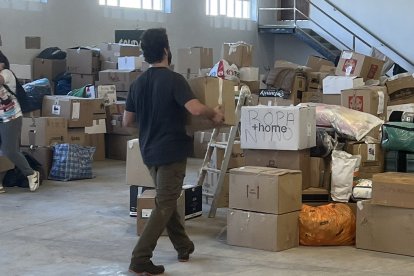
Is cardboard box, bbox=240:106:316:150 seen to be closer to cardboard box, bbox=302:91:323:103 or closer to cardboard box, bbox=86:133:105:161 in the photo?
cardboard box, bbox=302:91:323:103

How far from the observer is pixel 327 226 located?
471 cm

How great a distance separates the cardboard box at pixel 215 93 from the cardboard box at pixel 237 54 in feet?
14.8

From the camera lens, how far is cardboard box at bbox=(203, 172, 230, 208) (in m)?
5.85

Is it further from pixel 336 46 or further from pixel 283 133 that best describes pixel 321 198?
pixel 336 46

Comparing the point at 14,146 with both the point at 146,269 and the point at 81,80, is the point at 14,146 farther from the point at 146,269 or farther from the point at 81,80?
the point at 81,80

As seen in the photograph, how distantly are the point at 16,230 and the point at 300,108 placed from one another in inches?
87.7

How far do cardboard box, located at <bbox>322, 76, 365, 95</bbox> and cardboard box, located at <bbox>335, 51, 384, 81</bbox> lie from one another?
61 centimetres

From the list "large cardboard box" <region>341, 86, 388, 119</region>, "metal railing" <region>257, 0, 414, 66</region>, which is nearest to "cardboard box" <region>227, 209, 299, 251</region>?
"large cardboard box" <region>341, 86, 388, 119</region>

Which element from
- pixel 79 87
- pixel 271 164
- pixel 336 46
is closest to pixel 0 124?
pixel 271 164

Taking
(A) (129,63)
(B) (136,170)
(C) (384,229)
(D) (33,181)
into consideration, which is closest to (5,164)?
(D) (33,181)

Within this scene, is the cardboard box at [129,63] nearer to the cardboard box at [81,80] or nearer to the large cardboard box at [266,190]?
the cardboard box at [81,80]

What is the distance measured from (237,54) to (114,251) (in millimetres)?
4717

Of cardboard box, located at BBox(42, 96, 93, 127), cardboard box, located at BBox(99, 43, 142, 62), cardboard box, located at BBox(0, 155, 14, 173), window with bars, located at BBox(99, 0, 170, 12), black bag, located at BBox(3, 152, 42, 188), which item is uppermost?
window with bars, located at BBox(99, 0, 170, 12)

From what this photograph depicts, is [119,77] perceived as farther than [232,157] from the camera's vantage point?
Yes
